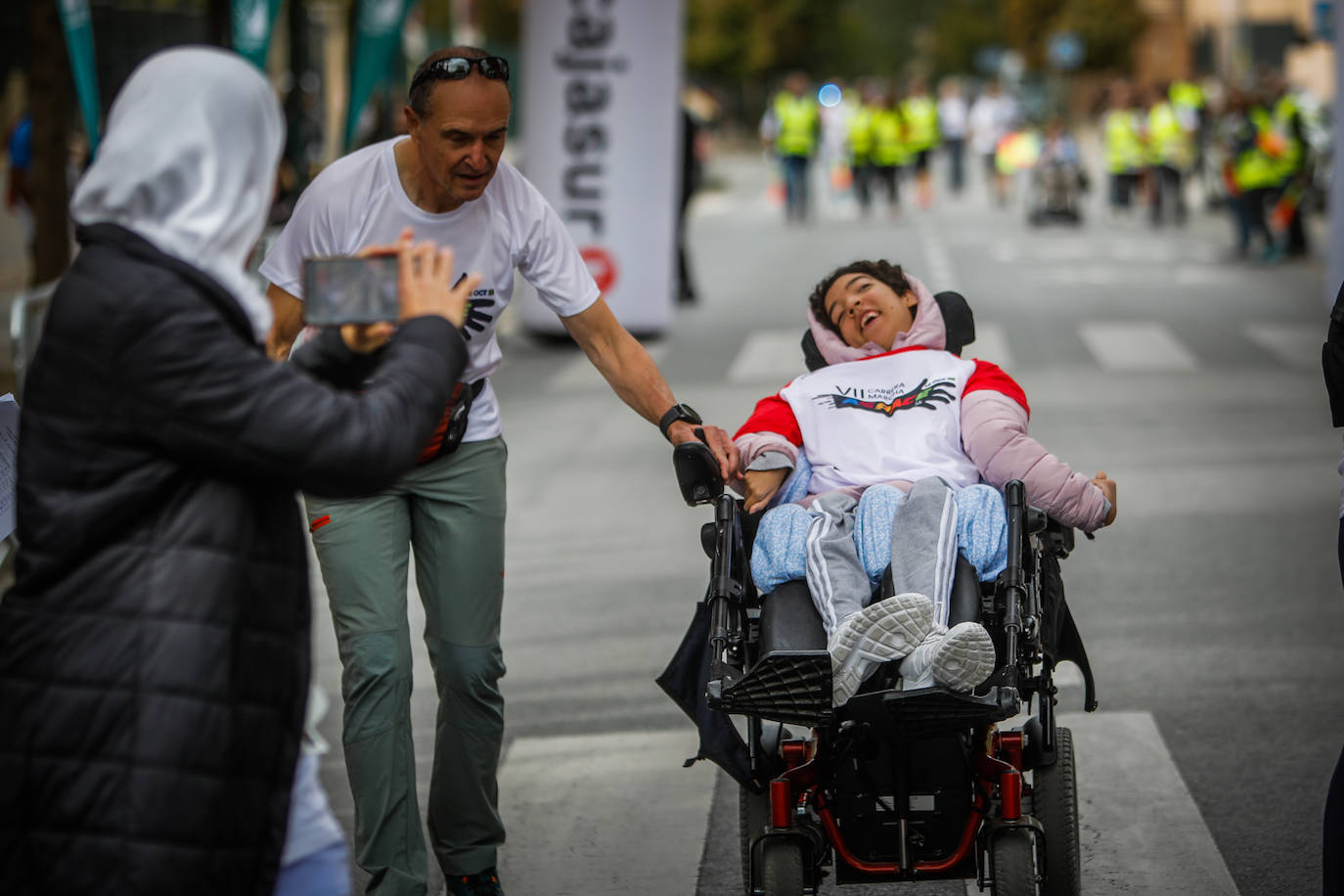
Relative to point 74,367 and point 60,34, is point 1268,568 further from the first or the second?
point 60,34

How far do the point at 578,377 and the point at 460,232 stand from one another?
9.96 m

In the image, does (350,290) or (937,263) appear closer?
(350,290)

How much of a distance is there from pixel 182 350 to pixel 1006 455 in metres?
2.31

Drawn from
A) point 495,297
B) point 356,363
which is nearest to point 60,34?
point 495,297

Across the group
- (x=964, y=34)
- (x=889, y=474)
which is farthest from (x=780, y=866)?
(x=964, y=34)

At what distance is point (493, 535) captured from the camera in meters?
4.43

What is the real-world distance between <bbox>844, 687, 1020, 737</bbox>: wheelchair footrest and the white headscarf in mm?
1618

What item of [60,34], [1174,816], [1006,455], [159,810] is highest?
[60,34]

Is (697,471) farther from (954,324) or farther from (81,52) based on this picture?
(81,52)

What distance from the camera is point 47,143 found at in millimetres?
13281

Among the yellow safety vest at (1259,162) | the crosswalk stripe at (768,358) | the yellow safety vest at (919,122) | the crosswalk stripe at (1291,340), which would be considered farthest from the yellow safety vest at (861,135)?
the crosswalk stripe at (1291,340)

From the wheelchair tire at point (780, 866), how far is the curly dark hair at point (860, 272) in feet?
4.63

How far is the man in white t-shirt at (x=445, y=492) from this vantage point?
13.5 feet

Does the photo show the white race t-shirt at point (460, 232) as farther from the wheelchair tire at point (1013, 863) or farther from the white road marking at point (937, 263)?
the white road marking at point (937, 263)
